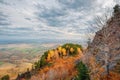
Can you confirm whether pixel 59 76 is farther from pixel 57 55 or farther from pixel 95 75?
pixel 57 55

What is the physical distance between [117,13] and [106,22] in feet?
81.4

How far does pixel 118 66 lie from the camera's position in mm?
44000

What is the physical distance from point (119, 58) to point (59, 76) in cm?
5038

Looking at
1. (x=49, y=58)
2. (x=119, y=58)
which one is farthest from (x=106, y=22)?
(x=49, y=58)

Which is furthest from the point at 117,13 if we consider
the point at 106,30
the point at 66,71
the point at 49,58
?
the point at 49,58

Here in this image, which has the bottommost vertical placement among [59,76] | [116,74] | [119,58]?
[59,76]

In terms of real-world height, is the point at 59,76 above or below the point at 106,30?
below

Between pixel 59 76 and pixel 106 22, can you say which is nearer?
pixel 106 22

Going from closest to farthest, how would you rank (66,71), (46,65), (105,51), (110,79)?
(105,51), (110,79), (66,71), (46,65)

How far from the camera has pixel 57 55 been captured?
537ft

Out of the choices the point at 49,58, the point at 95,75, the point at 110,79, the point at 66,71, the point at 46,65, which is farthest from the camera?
the point at 49,58

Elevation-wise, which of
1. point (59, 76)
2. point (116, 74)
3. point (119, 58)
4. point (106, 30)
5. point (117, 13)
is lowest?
point (59, 76)

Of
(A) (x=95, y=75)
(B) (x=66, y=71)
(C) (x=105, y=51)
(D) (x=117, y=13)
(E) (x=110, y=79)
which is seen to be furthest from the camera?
(B) (x=66, y=71)

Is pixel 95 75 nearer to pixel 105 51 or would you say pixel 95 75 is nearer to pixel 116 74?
pixel 116 74
